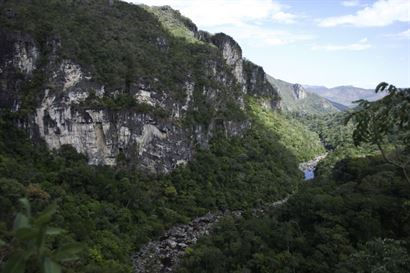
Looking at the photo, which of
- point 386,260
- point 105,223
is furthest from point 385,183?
point 105,223

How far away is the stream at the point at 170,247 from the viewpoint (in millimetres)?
36475

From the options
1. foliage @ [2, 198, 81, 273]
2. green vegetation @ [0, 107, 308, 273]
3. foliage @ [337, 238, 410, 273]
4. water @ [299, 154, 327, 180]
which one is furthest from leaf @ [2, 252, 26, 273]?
water @ [299, 154, 327, 180]

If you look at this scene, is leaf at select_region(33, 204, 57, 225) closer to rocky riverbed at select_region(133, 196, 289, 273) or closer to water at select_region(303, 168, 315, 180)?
rocky riverbed at select_region(133, 196, 289, 273)

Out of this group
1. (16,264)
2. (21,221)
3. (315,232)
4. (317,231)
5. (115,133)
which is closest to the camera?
(16,264)

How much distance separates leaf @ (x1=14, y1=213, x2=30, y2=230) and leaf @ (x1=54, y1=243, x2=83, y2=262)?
22 centimetres

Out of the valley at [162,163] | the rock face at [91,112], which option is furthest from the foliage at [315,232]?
the rock face at [91,112]

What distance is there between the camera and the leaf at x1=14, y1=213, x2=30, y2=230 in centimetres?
217

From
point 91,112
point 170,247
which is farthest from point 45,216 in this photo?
point 91,112

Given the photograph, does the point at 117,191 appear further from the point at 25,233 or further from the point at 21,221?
the point at 25,233

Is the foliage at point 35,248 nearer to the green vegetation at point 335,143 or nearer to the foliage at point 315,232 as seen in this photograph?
the foliage at point 315,232

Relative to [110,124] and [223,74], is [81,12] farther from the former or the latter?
[223,74]

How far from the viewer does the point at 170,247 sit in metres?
41.3

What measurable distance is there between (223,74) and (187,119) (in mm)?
22554

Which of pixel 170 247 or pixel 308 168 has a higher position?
pixel 308 168
